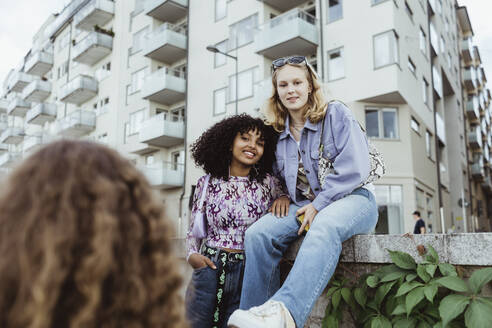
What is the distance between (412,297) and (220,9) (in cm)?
2508

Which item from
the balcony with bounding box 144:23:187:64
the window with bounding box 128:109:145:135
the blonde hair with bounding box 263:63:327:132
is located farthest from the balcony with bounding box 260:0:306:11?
the blonde hair with bounding box 263:63:327:132

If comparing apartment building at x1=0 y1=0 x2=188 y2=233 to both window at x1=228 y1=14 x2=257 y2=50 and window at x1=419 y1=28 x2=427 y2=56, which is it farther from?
window at x1=419 y1=28 x2=427 y2=56

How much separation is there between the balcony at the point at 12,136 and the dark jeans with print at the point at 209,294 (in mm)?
50867

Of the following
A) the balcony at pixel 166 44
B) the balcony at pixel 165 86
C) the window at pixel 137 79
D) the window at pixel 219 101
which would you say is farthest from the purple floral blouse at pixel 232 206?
the window at pixel 137 79

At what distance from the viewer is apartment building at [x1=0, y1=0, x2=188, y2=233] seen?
27.3m

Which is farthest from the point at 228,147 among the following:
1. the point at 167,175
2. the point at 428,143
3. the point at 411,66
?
the point at 167,175

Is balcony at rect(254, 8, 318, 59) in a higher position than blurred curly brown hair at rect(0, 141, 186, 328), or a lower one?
higher

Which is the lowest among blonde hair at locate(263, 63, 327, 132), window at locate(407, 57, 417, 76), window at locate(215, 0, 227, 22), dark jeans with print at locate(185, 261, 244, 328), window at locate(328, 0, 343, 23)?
dark jeans with print at locate(185, 261, 244, 328)

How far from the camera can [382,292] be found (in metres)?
2.98

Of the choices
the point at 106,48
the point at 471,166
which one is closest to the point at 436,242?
the point at 106,48

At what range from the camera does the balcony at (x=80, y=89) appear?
3506 cm

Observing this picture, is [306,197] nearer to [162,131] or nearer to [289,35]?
[289,35]

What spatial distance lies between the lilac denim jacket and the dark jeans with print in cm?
67

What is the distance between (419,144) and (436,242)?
19.6 metres
